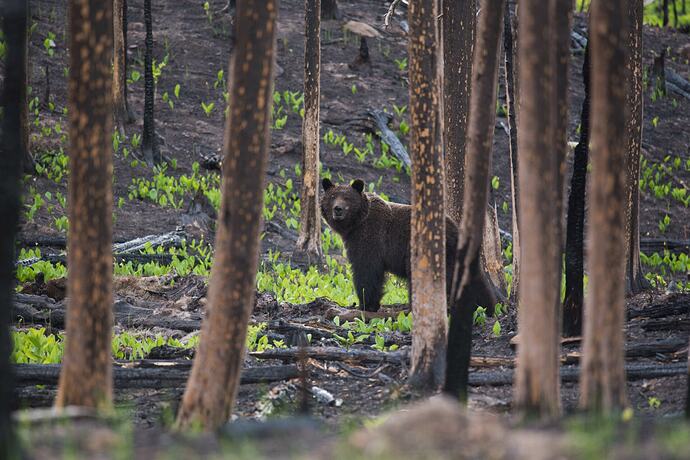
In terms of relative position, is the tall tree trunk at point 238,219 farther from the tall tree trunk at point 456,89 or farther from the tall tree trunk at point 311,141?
the tall tree trunk at point 311,141

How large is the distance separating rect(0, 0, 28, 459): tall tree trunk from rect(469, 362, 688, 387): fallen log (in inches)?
181

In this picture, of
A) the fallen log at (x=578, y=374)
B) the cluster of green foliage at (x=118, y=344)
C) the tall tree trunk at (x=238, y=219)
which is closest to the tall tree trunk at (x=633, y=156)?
the fallen log at (x=578, y=374)

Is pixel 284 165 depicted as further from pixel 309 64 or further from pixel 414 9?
pixel 414 9

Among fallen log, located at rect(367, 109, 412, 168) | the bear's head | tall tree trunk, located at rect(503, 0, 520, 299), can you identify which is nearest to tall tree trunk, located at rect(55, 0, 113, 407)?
the bear's head

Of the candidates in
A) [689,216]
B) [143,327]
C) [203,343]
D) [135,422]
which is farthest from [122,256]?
[689,216]

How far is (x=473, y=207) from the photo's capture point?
22.3 feet

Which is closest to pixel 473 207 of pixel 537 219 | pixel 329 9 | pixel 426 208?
pixel 426 208

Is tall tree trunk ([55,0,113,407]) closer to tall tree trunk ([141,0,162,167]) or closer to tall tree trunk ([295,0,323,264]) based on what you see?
tall tree trunk ([295,0,323,264])

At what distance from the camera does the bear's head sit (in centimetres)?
1173

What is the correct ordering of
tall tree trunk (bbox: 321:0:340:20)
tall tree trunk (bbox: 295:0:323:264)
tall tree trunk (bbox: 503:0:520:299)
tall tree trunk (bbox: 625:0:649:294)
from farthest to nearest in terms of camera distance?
1. tall tree trunk (bbox: 321:0:340:20)
2. tall tree trunk (bbox: 295:0:323:264)
3. tall tree trunk (bbox: 503:0:520:299)
4. tall tree trunk (bbox: 625:0:649:294)

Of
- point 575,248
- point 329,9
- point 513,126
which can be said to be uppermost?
point 329,9

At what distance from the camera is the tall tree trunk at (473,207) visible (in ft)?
22.2

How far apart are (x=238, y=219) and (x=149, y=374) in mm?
2883

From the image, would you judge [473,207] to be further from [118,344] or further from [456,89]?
[456,89]
